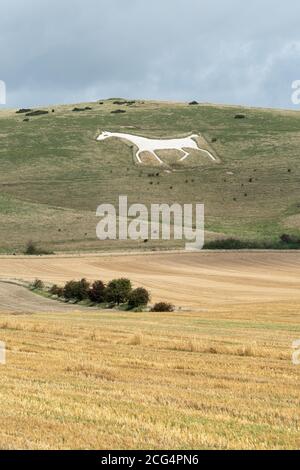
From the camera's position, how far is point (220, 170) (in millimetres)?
115938

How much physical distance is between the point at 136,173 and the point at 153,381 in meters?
97.8

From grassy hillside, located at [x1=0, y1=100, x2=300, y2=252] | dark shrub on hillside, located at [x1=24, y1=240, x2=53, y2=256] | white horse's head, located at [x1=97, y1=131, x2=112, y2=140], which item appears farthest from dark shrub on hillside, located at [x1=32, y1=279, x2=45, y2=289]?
white horse's head, located at [x1=97, y1=131, x2=112, y2=140]

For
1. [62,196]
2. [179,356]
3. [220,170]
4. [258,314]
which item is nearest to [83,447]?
[179,356]

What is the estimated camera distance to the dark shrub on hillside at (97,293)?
49.4 m

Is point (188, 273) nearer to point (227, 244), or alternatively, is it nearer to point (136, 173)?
point (227, 244)

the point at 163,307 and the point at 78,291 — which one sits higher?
the point at 78,291

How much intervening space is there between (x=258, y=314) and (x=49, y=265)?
34.8 metres

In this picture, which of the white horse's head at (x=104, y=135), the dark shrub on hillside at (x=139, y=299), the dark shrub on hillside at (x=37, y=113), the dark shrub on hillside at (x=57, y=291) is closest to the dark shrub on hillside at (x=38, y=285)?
the dark shrub on hillside at (x=57, y=291)

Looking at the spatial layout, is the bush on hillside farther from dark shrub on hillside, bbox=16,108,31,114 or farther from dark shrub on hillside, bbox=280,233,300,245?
dark shrub on hillside, bbox=280,233,300,245

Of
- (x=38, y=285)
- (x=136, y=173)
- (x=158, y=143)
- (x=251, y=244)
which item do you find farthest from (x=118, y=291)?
(x=158, y=143)

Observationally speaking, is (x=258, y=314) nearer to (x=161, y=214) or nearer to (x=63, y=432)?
(x=63, y=432)

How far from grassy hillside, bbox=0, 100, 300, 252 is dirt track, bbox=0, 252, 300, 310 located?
7985 millimetres

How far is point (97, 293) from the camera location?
4959 cm

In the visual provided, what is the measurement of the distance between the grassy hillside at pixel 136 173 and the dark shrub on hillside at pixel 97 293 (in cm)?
2920
